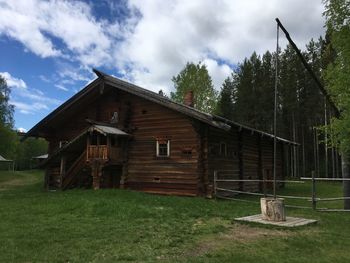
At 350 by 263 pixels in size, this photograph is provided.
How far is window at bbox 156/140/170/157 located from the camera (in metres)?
21.4

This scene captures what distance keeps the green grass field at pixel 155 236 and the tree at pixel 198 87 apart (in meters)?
33.0

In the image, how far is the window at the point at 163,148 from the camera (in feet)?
70.3

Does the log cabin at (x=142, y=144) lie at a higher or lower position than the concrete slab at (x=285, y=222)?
higher

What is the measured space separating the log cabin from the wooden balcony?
2.2 inches

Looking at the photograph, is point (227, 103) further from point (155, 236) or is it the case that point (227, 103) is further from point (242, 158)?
point (155, 236)

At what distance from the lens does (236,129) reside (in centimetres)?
2330

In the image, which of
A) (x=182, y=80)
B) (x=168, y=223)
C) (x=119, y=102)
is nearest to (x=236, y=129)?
(x=119, y=102)

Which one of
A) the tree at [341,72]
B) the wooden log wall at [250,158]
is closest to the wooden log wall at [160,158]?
the wooden log wall at [250,158]

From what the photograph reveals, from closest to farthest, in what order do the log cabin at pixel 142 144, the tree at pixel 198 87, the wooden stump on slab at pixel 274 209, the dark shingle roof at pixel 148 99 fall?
the wooden stump on slab at pixel 274 209
the dark shingle roof at pixel 148 99
the log cabin at pixel 142 144
the tree at pixel 198 87

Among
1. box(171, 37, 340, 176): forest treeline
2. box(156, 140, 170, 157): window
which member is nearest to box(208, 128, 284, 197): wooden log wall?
box(156, 140, 170, 157): window

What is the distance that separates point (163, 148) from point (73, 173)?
18.6 ft

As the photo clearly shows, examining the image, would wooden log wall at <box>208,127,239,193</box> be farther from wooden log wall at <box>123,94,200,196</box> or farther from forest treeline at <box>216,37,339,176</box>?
forest treeline at <box>216,37,339,176</box>

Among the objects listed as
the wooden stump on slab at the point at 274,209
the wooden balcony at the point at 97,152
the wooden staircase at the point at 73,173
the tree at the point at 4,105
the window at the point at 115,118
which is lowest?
the wooden stump on slab at the point at 274,209

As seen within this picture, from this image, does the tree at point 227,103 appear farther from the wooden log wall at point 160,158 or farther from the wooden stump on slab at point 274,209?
the wooden stump on slab at point 274,209
